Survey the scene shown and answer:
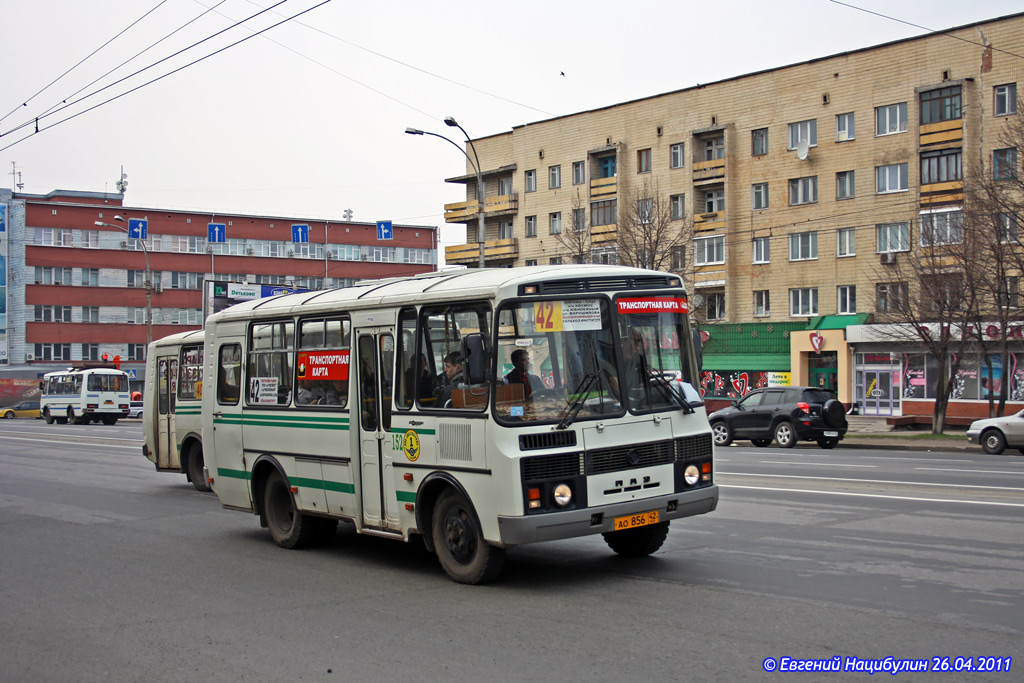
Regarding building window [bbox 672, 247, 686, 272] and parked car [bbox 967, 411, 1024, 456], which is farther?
building window [bbox 672, 247, 686, 272]

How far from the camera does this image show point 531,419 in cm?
803

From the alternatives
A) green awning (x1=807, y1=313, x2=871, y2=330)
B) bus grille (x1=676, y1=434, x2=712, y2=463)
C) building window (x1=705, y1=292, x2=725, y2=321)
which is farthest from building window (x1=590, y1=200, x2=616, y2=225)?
bus grille (x1=676, y1=434, x2=712, y2=463)

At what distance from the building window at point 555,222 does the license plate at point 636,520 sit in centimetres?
5010

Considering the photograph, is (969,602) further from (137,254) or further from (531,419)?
(137,254)

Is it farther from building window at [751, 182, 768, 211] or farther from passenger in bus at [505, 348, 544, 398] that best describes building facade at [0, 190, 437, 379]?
passenger in bus at [505, 348, 544, 398]

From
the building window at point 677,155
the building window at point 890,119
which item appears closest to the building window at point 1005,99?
the building window at point 890,119

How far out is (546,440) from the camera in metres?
8.00

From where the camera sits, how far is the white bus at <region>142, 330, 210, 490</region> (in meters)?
16.8

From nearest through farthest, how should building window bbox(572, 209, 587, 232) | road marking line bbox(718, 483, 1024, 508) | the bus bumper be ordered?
1. the bus bumper
2. road marking line bbox(718, 483, 1024, 508)
3. building window bbox(572, 209, 587, 232)

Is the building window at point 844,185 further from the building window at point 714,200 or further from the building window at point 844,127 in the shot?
the building window at point 714,200

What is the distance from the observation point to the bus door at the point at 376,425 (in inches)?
369

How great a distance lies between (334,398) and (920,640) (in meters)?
6.02

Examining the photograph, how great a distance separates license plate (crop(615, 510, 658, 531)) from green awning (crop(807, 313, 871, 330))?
129 feet

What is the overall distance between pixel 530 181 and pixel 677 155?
10.7 meters
